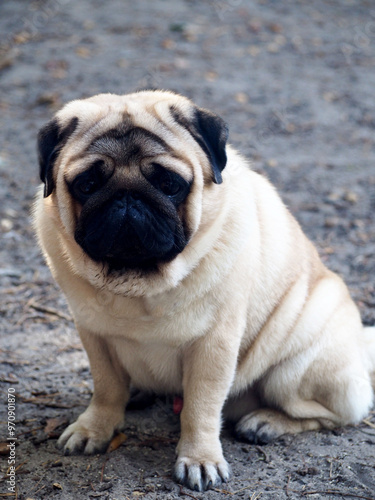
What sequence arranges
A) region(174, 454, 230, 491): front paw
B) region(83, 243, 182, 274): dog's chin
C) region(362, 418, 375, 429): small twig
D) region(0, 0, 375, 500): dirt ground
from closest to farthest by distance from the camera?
region(83, 243, 182, 274): dog's chin → region(174, 454, 230, 491): front paw → region(0, 0, 375, 500): dirt ground → region(362, 418, 375, 429): small twig

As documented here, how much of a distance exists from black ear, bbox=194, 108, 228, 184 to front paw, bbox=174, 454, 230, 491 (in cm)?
125

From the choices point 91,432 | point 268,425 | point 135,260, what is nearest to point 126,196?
point 135,260

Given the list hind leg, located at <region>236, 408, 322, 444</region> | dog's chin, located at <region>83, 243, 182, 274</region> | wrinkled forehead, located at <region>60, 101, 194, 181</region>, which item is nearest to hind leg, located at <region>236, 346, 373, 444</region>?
hind leg, located at <region>236, 408, 322, 444</region>

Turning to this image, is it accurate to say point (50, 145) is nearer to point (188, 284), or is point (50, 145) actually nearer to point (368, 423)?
point (188, 284)

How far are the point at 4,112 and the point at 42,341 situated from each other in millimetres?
4087

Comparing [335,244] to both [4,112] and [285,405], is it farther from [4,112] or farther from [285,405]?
[4,112]

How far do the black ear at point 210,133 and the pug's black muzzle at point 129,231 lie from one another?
0.98 feet

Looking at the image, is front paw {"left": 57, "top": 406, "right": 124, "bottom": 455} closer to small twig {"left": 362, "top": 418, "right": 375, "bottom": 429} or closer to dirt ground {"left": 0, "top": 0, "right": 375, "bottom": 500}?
A: dirt ground {"left": 0, "top": 0, "right": 375, "bottom": 500}

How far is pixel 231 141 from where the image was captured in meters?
6.50

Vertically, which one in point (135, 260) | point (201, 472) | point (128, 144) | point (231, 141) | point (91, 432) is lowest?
point (231, 141)

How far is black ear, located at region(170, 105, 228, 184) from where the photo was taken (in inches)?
95.7

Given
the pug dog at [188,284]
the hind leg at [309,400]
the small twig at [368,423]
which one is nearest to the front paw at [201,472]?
the pug dog at [188,284]

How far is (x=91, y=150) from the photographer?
233 centimetres

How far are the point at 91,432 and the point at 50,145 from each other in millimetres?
1384
